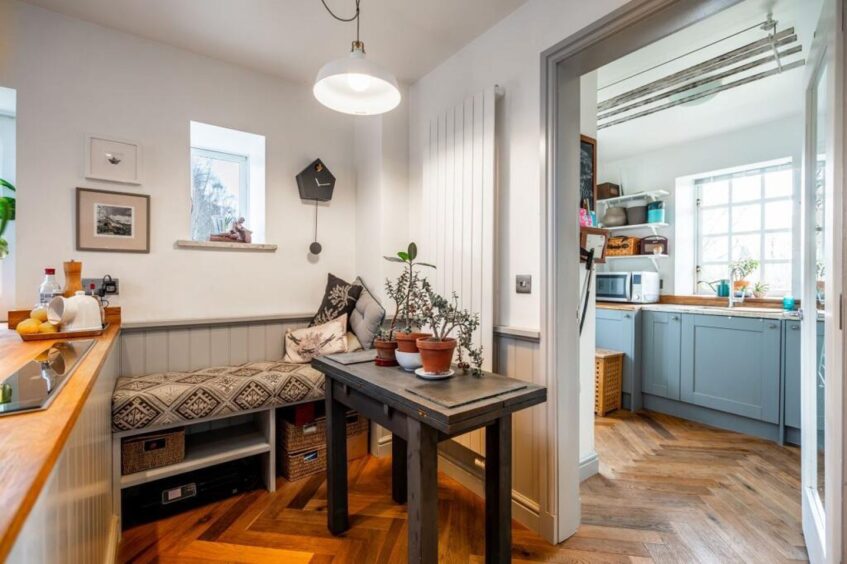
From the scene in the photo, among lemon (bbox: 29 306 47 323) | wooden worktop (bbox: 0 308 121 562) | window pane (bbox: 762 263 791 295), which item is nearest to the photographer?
wooden worktop (bbox: 0 308 121 562)

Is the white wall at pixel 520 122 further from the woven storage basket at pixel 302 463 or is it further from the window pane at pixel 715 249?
the window pane at pixel 715 249

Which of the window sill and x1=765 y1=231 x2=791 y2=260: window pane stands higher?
x1=765 y1=231 x2=791 y2=260: window pane

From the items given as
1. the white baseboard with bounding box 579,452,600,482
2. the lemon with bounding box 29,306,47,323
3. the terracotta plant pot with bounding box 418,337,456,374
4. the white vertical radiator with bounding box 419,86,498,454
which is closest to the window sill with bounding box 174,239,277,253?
the lemon with bounding box 29,306,47,323

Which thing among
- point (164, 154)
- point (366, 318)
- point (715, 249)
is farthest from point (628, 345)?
point (164, 154)

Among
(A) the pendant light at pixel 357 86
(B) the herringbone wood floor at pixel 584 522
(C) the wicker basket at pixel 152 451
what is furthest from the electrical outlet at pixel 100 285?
(A) the pendant light at pixel 357 86

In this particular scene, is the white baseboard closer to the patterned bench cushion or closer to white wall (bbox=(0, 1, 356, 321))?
the patterned bench cushion

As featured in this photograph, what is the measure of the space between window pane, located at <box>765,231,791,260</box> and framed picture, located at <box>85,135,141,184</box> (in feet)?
16.4

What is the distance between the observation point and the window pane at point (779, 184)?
3.62 m

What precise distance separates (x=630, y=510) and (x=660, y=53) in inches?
104

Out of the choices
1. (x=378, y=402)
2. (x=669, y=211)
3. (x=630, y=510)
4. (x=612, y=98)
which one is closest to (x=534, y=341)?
(x=378, y=402)

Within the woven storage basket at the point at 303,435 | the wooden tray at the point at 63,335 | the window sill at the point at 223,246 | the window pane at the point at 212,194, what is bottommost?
the woven storage basket at the point at 303,435

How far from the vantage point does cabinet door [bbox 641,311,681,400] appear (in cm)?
347

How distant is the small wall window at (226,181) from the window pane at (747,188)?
13.9 ft

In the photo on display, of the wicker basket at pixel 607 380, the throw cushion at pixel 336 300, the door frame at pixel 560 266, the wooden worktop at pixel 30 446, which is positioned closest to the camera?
the wooden worktop at pixel 30 446
